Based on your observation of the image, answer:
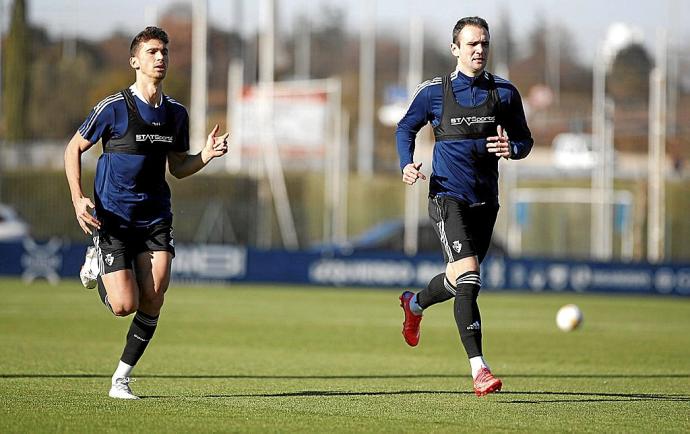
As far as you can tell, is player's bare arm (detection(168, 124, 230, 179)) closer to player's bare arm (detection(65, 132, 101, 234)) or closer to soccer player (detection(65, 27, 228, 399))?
soccer player (detection(65, 27, 228, 399))

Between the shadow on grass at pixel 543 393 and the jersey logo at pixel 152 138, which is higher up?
the jersey logo at pixel 152 138

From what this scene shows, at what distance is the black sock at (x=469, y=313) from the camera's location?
9.30 metres

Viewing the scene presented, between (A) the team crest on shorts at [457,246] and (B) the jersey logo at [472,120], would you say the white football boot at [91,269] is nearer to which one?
(A) the team crest on shorts at [457,246]

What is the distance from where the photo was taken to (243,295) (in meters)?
26.0

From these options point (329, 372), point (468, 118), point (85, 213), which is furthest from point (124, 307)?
point (329, 372)

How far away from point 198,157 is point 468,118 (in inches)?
81.4

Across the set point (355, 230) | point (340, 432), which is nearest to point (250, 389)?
point (340, 432)

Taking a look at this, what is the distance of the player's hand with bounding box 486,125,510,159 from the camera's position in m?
9.55

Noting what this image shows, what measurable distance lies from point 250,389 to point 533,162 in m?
36.3

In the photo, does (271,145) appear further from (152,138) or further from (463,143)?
(152,138)

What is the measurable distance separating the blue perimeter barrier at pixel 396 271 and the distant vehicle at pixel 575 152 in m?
6.41

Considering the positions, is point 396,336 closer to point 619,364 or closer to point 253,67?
point 619,364

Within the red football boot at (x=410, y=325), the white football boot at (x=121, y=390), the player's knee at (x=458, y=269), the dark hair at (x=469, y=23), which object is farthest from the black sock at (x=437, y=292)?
the white football boot at (x=121, y=390)

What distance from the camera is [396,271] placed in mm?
30156
